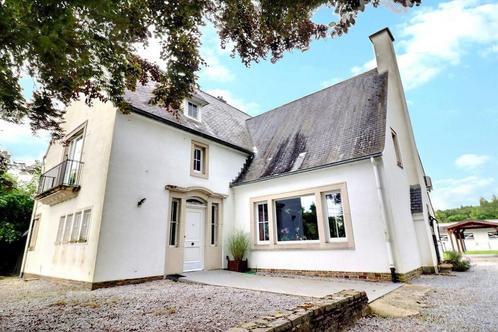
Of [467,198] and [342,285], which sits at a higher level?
[467,198]

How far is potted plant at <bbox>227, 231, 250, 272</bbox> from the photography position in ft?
32.0

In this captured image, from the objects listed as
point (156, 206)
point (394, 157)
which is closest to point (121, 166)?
point (156, 206)

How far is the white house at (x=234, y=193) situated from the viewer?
297 inches

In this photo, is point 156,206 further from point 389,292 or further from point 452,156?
point 452,156

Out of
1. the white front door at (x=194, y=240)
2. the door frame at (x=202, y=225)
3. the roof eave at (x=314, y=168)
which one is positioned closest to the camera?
the roof eave at (x=314, y=168)

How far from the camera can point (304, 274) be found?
8602mm

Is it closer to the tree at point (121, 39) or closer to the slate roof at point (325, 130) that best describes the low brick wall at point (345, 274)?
the slate roof at point (325, 130)

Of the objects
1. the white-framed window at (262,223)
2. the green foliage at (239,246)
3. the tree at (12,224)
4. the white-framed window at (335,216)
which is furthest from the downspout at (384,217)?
the tree at (12,224)

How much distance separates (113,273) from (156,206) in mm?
2255

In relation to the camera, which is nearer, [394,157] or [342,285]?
[342,285]

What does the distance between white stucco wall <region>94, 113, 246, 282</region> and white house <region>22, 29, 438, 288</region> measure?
1.3 inches

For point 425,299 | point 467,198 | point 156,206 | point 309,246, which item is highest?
point 467,198

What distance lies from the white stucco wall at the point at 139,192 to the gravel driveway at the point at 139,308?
0.98m

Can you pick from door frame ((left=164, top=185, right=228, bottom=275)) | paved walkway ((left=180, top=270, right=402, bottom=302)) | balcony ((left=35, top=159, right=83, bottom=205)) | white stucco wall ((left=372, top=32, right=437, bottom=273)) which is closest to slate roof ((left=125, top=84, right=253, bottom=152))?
door frame ((left=164, top=185, right=228, bottom=275))
